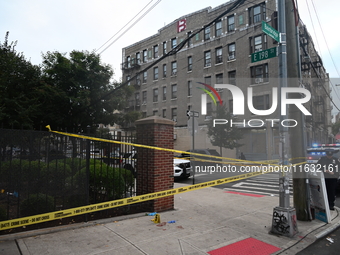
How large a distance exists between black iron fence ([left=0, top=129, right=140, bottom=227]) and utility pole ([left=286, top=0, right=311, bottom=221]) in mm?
4224

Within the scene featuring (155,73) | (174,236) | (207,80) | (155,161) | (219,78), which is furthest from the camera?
(155,73)

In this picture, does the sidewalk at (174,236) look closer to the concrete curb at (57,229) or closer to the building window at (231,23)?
the concrete curb at (57,229)

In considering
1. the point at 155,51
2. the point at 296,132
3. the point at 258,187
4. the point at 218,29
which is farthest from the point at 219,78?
the point at 296,132

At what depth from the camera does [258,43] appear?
2648cm

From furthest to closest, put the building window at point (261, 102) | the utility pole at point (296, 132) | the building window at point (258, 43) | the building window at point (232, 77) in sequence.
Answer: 1. the building window at point (232, 77)
2. the building window at point (261, 102)
3. the building window at point (258, 43)
4. the utility pole at point (296, 132)

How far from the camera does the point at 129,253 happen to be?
163 inches

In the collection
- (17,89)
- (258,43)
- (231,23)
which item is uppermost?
(231,23)

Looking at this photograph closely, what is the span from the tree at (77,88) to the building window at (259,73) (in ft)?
52.0

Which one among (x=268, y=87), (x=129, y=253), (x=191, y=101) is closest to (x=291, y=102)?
(x=129, y=253)

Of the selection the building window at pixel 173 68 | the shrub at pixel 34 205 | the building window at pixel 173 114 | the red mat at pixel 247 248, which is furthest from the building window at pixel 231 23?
the shrub at pixel 34 205

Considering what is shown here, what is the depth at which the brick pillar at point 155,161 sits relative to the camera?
6539mm

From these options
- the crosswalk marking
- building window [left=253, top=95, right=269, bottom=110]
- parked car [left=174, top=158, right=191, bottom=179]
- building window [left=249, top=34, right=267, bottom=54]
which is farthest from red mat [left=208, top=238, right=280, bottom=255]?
building window [left=249, top=34, right=267, bottom=54]

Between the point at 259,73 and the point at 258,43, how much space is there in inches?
120

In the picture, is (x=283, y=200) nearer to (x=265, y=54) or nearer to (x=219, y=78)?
(x=265, y=54)
